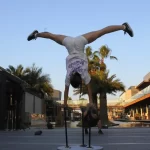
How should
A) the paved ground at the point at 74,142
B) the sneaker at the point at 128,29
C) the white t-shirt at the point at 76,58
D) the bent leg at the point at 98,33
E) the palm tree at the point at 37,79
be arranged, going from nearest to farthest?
1. the white t-shirt at the point at 76,58
2. the bent leg at the point at 98,33
3. the sneaker at the point at 128,29
4. the paved ground at the point at 74,142
5. the palm tree at the point at 37,79

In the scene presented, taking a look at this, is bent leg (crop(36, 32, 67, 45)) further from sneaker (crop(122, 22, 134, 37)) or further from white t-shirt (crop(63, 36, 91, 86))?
sneaker (crop(122, 22, 134, 37))

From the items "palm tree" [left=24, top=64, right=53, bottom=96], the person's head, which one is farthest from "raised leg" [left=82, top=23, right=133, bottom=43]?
"palm tree" [left=24, top=64, right=53, bottom=96]

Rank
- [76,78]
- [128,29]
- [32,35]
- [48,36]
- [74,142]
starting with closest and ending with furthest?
[76,78] → [128,29] → [48,36] → [32,35] → [74,142]

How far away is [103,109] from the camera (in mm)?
30703

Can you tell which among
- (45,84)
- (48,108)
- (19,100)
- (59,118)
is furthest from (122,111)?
(19,100)

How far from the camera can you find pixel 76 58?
6.45 metres

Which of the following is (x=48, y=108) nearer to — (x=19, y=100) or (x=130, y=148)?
(x=19, y=100)

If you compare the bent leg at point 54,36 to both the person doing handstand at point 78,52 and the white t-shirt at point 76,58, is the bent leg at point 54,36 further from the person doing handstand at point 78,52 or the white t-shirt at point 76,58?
the white t-shirt at point 76,58

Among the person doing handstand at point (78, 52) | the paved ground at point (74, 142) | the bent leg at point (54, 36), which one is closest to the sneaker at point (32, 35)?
the bent leg at point (54, 36)

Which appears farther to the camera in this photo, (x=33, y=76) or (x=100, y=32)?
(x=33, y=76)

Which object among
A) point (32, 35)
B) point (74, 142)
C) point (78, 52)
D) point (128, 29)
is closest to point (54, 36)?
point (32, 35)

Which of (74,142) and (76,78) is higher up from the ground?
(76,78)

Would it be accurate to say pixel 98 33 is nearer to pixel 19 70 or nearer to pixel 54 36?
pixel 54 36

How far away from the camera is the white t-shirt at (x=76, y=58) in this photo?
6.33 meters
